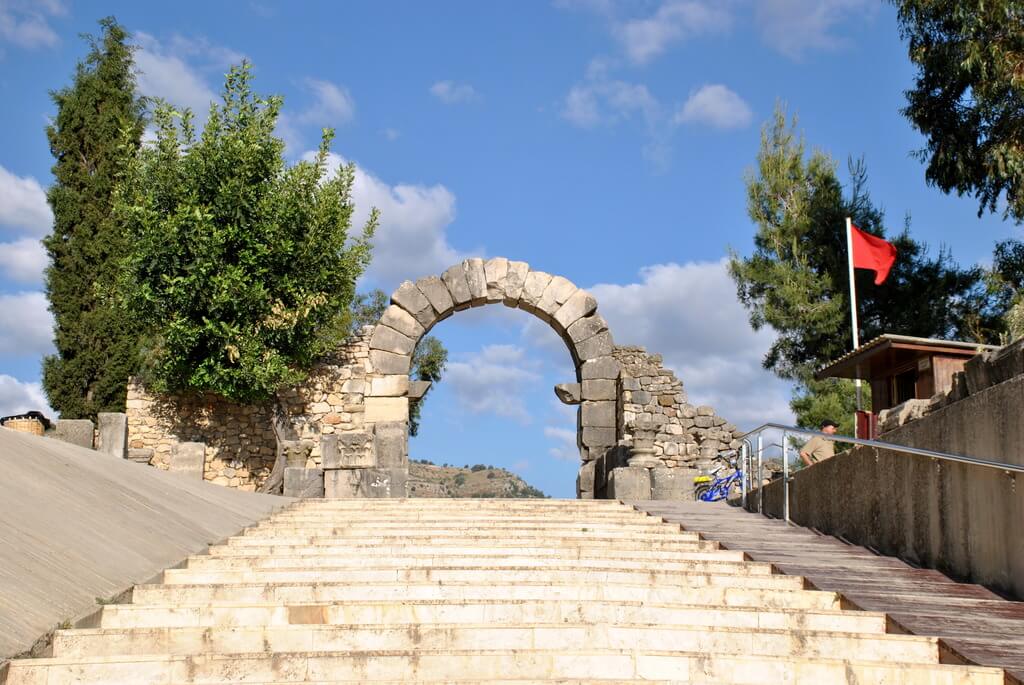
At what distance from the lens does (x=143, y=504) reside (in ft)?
24.4

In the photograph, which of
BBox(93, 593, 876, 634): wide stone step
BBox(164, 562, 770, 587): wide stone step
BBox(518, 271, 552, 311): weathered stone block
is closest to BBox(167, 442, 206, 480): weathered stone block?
BBox(518, 271, 552, 311): weathered stone block

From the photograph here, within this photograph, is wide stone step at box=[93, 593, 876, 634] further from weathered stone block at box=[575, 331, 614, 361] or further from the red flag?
the red flag

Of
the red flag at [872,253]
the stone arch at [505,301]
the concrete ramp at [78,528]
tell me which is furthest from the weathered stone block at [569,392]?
the red flag at [872,253]

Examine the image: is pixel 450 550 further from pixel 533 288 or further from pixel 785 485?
pixel 533 288

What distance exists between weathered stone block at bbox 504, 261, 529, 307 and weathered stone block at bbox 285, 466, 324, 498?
13.8 feet

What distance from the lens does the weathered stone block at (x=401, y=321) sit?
51.0ft

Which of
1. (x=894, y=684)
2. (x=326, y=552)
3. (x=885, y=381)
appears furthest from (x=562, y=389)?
(x=894, y=684)

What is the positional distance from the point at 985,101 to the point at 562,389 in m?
9.31

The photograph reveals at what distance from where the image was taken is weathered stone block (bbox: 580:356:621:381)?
51.1 ft

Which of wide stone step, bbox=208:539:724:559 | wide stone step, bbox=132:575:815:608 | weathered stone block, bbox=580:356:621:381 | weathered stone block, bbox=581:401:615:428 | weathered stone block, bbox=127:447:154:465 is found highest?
weathered stone block, bbox=580:356:621:381

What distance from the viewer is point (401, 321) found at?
15.6 metres

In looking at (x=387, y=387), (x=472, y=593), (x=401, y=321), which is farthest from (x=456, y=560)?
(x=401, y=321)

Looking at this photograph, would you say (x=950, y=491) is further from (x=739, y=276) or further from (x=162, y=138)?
(x=739, y=276)

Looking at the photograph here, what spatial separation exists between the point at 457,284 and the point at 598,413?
2795mm
